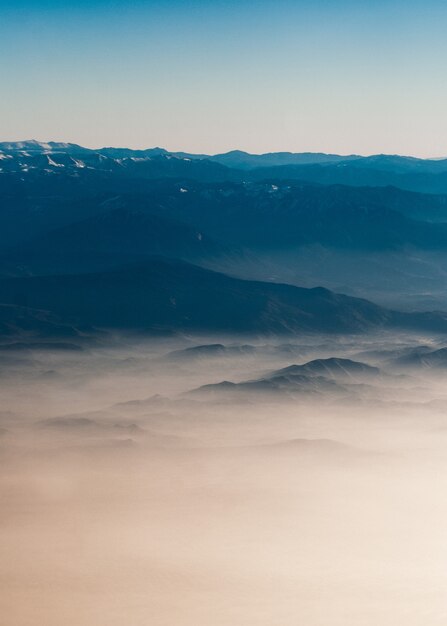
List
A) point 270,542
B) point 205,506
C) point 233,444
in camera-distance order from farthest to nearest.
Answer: point 233,444
point 205,506
point 270,542

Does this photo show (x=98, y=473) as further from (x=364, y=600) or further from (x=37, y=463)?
(x=364, y=600)

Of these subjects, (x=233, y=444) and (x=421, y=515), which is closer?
(x=421, y=515)

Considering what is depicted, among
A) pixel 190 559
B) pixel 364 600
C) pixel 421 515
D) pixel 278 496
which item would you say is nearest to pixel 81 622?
pixel 190 559

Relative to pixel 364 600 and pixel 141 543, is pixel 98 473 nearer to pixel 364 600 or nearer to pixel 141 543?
pixel 141 543

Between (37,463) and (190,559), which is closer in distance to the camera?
(190,559)

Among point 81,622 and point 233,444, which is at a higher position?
point 81,622

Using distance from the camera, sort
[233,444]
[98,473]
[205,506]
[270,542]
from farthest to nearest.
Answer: [233,444]
[98,473]
[205,506]
[270,542]

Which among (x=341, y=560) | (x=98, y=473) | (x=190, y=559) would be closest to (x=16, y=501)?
(x=98, y=473)

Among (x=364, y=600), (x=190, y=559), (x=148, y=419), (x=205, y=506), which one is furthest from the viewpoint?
(x=148, y=419)

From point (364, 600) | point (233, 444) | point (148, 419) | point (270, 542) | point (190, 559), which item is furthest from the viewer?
point (148, 419)
